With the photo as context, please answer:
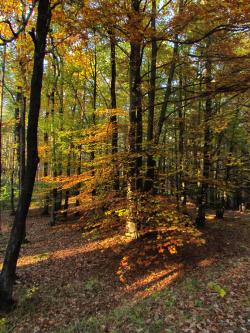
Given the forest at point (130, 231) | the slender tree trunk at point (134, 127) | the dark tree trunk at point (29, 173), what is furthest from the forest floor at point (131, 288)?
the slender tree trunk at point (134, 127)

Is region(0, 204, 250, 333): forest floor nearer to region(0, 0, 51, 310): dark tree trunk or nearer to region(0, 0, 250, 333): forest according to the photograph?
region(0, 0, 250, 333): forest

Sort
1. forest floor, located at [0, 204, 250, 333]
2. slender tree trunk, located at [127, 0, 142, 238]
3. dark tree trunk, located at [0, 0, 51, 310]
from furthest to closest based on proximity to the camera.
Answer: slender tree trunk, located at [127, 0, 142, 238], dark tree trunk, located at [0, 0, 51, 310], forest floor, located at [0, 204, 250, 333]

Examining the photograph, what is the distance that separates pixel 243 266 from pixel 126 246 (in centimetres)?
413

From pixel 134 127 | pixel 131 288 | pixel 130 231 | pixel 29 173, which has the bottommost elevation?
pixel 131 288

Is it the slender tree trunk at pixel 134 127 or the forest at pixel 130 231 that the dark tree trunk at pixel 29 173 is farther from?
the slender tree trunk at pixel 134 127

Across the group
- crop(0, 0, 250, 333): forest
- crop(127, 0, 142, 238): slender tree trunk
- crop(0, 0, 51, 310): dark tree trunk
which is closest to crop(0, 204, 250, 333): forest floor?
crop(0, 0, 250, 333): forest

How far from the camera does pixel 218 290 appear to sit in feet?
21.3

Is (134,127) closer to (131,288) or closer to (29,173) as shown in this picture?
(29,173)

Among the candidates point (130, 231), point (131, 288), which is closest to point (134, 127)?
point (130, 231)

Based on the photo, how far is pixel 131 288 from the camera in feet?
25.0

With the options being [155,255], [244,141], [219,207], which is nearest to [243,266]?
[155,255]

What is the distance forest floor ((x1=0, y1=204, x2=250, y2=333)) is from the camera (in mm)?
Answer: 5754

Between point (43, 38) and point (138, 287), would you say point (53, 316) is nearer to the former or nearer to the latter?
point (138, 287)

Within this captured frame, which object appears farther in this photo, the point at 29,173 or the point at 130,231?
the point at 130,231
